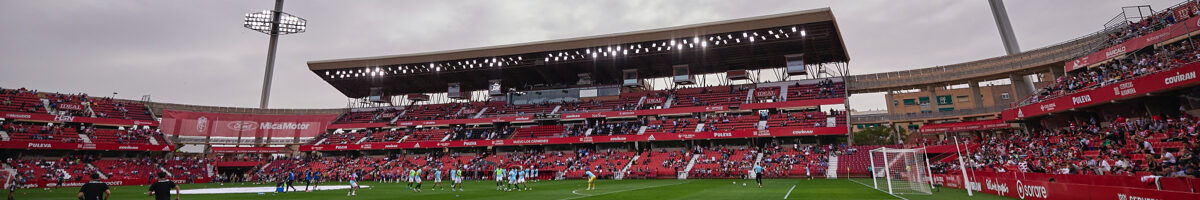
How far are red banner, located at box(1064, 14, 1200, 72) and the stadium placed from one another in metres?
0.10

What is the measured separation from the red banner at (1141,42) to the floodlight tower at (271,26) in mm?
66732

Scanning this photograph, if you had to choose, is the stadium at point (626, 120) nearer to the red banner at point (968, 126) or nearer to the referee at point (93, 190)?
the red banner at point (968, 126)

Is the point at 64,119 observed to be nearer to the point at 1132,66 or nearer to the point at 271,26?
the point at 271,26

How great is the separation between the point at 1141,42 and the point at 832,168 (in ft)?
55.8

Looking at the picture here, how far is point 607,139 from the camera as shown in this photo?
4697 cm

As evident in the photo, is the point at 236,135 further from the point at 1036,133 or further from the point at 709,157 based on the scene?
the point at 1036,133

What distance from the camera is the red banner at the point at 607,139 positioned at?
135ft

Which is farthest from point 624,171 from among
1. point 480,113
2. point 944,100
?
point 944,100

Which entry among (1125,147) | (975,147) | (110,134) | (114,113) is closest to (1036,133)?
(975,147)

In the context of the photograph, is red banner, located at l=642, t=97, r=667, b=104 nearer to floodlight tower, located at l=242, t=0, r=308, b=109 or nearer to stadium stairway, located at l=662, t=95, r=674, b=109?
stadium stairway, located at l=662, t=95, r=674, b=109

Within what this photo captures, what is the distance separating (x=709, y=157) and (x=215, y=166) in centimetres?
4597

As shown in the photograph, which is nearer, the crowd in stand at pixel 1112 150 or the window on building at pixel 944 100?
the crowd in stand at pixel 1112 150

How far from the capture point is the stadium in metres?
24.5

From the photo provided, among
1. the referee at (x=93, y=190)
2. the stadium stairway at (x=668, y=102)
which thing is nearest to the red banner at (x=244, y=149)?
the stadium stairway at (x=668, y=102)
